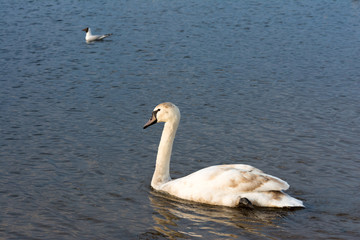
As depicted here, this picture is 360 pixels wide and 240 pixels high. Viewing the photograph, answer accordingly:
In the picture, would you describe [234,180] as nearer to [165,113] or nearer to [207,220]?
[207,220]

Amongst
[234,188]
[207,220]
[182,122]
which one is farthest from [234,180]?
[182,122]

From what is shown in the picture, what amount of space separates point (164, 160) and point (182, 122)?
3.34 metres

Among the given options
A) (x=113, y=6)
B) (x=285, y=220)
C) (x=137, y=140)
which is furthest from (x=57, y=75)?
(x=113, y=6)

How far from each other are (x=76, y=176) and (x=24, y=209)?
146 centimetres

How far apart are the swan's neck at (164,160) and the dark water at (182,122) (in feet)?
0.99

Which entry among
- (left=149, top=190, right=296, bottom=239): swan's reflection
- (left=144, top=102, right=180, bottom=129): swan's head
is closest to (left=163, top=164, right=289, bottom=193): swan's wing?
(left=149, top=190, right=296, bottom=239): swan's reflection

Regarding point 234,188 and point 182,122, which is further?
point 182,122

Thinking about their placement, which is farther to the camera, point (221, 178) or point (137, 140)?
point (137, 140)

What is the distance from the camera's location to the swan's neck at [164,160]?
32.0 ft

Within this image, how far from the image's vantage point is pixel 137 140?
39.4ft

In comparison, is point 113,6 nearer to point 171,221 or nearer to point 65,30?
point 65,30

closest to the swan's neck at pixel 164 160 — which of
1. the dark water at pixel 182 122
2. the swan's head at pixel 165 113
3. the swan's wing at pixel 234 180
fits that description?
the swan's head at pixel 165 113

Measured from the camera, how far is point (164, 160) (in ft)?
32.4

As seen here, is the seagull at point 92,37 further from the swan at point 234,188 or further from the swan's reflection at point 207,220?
the swan's reflection at point 207,220
